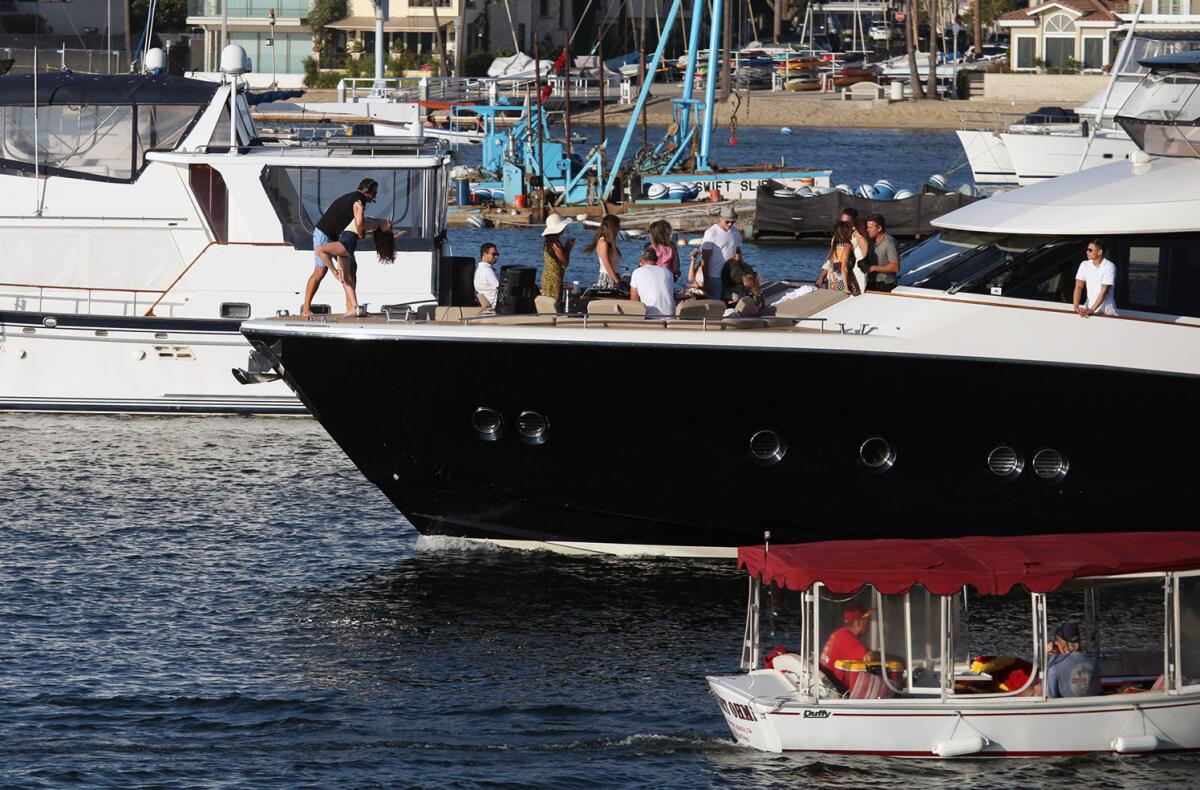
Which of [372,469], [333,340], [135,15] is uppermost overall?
[135,15]

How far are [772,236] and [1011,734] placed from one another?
40.3 meters

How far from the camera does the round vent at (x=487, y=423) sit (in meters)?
18.4

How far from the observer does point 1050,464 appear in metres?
18.1

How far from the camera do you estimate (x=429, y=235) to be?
1102 inches

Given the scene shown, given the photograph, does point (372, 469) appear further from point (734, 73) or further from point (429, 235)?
point (734, 73)

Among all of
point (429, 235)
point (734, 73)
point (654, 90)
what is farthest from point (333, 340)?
point (734, 73)

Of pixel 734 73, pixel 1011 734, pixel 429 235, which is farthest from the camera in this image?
pixel 734 73

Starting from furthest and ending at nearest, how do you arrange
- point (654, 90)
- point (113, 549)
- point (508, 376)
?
point (654, 90), point (113, 549), point (508, 376)

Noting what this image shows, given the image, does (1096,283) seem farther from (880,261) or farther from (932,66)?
(932,66)

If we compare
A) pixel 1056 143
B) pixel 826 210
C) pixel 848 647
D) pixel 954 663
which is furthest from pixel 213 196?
pixel 1056 143

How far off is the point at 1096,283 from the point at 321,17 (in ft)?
319

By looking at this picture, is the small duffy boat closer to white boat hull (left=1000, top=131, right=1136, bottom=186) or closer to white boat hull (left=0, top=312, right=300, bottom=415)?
white boat hull (left=0, top=312, right=300, bottom=415)

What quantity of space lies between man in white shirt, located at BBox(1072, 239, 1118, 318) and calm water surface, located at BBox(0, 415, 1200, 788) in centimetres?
448

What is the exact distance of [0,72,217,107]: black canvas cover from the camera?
29.0 meters
